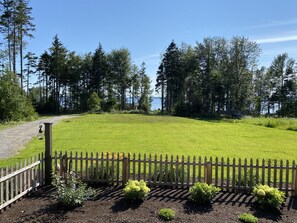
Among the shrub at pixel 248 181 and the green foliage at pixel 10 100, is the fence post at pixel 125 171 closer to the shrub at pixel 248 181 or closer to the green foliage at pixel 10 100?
the shrub at pixel 248 181

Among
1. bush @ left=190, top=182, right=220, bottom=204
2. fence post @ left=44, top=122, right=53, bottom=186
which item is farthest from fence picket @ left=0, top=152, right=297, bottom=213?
bush @ left=190, top=182, right=220, bottom=204

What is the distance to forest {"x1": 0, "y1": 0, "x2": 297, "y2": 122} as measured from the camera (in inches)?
2000

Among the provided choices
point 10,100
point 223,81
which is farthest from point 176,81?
point 10,100

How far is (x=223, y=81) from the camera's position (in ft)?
172

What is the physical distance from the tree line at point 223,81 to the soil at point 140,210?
4206 centimetres

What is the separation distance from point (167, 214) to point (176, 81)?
5681 cm

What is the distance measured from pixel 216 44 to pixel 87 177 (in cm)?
5193

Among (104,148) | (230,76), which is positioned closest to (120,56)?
(230,76)

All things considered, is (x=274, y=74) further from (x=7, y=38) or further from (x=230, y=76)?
(x=7, y=38)

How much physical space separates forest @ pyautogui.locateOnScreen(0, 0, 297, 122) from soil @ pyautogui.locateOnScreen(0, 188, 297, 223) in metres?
40.0

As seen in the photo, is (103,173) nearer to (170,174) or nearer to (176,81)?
(170,174)

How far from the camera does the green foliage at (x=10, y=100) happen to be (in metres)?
28.1

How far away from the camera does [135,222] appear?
5.20 metres

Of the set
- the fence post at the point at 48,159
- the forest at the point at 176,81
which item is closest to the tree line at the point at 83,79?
Result: the forest at the point at 176,81
